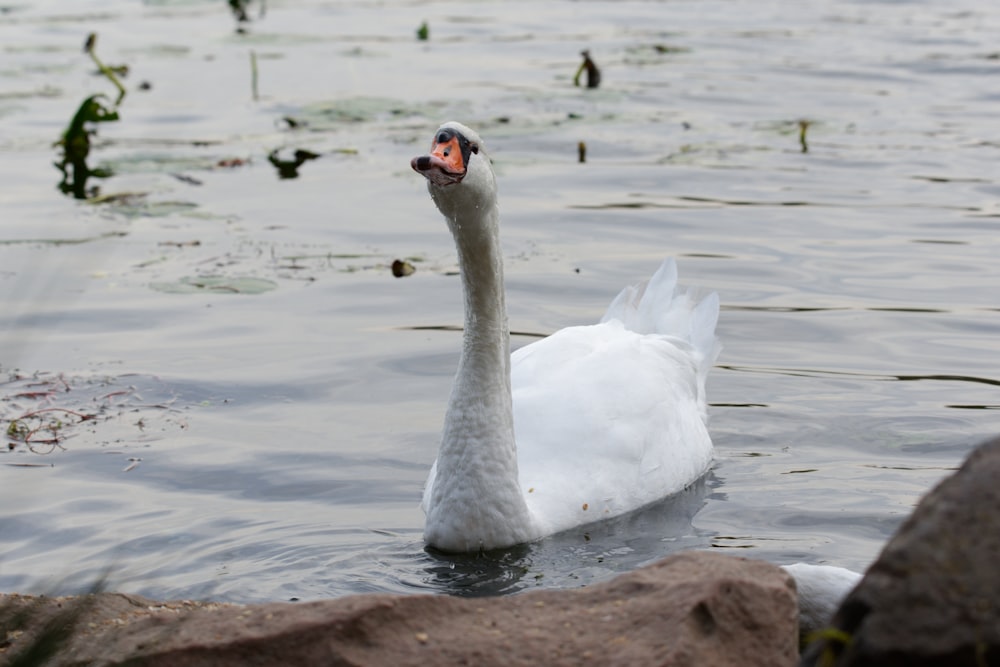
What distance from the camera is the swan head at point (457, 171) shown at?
5.23 meters

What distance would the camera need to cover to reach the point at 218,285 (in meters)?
9.21

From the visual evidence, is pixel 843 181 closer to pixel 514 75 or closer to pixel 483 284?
pixel 514 75

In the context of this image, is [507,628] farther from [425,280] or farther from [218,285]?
[425,280]

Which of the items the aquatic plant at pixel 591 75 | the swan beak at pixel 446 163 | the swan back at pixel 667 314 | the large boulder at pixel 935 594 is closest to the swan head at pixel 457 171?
the swan beak at pixel 446 163

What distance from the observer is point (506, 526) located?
18.8ft

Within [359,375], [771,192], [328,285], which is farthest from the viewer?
[771,192]

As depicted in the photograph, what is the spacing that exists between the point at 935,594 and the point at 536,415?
3.93m

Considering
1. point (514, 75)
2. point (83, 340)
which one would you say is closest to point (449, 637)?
point (83, 340)

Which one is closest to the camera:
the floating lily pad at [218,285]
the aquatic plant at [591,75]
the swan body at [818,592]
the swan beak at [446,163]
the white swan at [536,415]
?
the swan body at [818,592]

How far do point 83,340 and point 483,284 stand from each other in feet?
12.2

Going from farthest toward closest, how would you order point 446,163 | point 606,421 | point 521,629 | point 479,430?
1. point 606,421
2. point 479,430
3. point 446,163
4. point 521,629

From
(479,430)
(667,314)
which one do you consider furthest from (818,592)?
(667,314)

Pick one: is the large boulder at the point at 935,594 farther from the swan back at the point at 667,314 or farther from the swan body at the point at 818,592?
the swan back at the point at 667,314

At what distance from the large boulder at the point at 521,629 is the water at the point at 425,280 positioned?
1.01 feet
